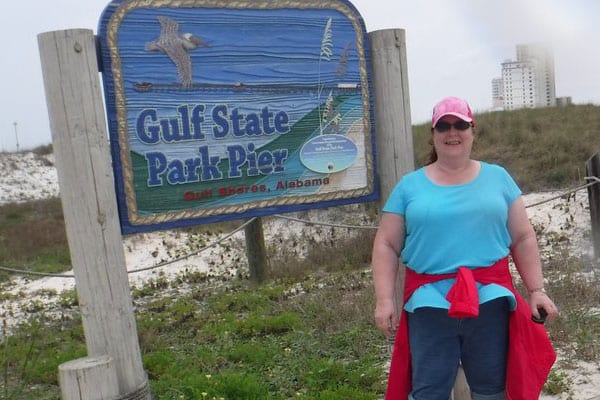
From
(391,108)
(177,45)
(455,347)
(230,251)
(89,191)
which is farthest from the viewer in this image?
(230,251)

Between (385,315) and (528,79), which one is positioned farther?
(528,79)

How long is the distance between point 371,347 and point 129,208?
8.16 ft

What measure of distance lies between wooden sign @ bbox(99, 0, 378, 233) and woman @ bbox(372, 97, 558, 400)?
0.91 m

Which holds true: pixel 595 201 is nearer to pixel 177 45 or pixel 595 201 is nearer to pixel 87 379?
pixel 177 45

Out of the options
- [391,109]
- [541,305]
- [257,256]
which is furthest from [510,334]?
[257,256]

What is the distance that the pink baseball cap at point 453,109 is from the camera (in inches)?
92.1

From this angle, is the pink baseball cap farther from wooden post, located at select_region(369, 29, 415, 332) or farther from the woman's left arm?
wooden post, located at select_region(369, 29, 415, 332)

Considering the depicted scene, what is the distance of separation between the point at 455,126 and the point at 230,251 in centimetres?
917

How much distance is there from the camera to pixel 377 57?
11.3 ft

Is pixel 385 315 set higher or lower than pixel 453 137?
lower

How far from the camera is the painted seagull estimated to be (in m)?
2.82

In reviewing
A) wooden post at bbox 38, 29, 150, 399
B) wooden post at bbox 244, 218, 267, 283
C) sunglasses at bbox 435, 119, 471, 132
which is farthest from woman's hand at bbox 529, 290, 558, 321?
wooden post at bbox 244, 218, 267, 283

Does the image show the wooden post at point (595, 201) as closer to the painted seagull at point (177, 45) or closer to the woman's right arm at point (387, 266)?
the woman's right arm at point (387, 266)

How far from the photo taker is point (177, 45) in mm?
2867
